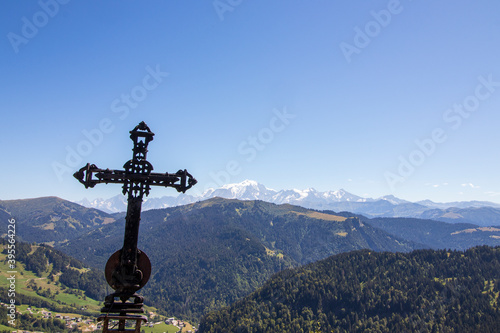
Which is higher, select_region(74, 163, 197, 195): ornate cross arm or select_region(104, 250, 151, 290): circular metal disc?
select_region(74, 163, 197, 195): ornate cross arm

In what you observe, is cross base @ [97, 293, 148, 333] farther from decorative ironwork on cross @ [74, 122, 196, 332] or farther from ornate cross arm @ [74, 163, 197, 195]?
ornate cross arm @ [74, 163, 197, 195]

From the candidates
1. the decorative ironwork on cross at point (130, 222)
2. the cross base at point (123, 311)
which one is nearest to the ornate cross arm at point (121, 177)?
the decorative ironwork on cross at point (130, 222)

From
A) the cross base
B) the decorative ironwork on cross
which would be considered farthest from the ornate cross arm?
the cross base

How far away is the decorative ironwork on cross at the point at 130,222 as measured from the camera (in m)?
12.9

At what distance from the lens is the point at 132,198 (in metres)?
13.0

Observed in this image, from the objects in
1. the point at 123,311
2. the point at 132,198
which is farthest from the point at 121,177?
the point at 123,311

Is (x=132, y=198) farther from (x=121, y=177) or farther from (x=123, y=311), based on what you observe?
(x=123, y=311)

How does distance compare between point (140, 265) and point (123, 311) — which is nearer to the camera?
point (123, 311)

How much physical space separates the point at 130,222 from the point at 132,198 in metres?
0.90

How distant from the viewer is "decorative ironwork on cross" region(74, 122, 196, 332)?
1290 centimetres

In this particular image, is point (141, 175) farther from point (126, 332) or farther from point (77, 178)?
point (126, 332)

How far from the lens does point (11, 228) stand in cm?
7894

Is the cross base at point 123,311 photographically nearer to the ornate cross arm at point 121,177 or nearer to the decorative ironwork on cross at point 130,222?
the decorative ironwork on cross at point 130,222

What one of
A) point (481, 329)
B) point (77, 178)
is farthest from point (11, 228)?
point (481, 329)
